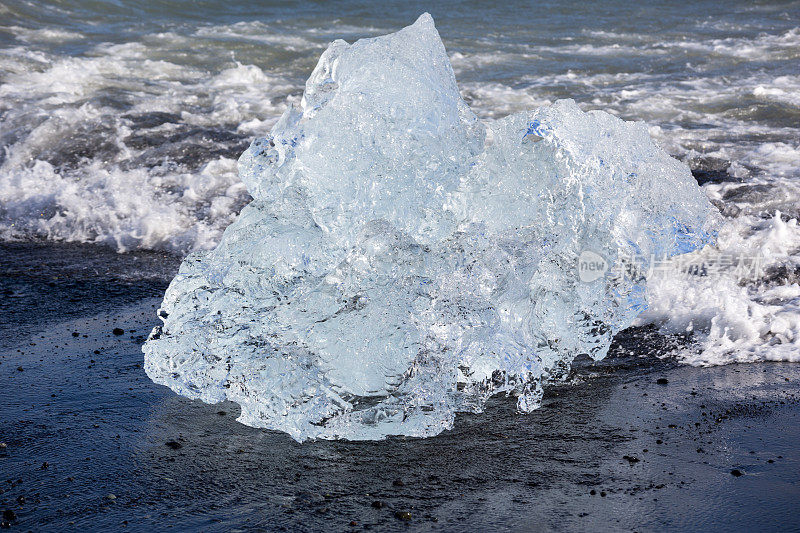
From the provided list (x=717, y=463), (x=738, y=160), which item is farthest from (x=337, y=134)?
(x=738, y=160)

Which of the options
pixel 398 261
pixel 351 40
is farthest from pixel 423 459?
pixel 351 40

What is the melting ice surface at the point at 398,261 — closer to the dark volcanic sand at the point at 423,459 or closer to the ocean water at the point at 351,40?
the dark volcanic sand at the point at 423,459

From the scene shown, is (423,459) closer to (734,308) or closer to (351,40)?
(734,308)

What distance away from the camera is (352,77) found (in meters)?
3.48

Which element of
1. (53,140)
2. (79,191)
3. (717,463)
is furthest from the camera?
(53,140)

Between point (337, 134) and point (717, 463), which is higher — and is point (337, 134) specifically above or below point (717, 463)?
above

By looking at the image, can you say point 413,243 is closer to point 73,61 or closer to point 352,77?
point 352,77

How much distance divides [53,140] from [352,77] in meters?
5.43

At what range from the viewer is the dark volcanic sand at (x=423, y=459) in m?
2.63

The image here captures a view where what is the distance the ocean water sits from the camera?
16.8 ft

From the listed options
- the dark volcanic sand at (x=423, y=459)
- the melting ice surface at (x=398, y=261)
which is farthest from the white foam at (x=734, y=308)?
the melting ice surface at (x=398, y=261)

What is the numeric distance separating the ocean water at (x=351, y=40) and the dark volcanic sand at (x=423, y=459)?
719 millimetres

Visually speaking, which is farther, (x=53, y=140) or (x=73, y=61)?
(x=73, y=61)

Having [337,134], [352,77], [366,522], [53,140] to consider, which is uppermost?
[352,77]
